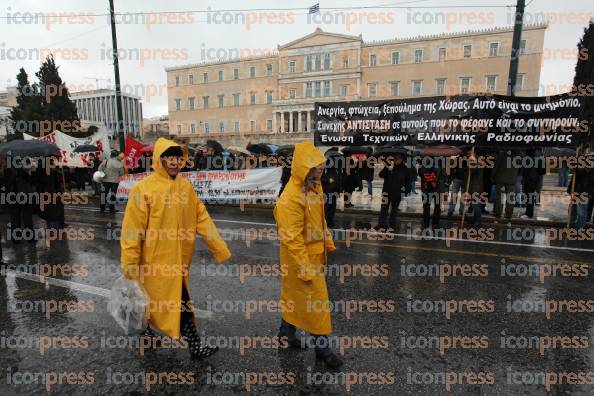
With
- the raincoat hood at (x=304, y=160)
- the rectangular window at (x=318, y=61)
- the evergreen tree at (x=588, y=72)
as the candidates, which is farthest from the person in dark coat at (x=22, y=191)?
the rectangular window at (x=318, y=61)

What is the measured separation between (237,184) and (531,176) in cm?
848

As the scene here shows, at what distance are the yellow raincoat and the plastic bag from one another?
1177 millimetres

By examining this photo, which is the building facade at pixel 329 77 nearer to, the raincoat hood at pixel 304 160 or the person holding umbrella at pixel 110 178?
the person holding umbrella at pixel 110 178

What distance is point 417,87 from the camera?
61.0 metres

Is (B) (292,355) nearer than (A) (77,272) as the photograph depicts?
Yes

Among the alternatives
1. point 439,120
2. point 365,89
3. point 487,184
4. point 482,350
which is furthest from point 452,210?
point 365,89

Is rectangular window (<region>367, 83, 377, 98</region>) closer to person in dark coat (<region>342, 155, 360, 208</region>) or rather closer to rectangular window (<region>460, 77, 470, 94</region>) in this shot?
rectangular window (<region>460, 77, 470, 94</region>)

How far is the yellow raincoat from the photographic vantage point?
3.03 meters

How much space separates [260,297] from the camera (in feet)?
15.1

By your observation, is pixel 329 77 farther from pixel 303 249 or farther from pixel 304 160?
pixel 303 249

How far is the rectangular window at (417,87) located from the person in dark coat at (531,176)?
55.1 metres

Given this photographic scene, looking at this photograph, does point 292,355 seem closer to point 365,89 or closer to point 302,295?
point 302,295

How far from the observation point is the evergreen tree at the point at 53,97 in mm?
30269

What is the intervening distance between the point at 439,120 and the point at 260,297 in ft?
22.3
